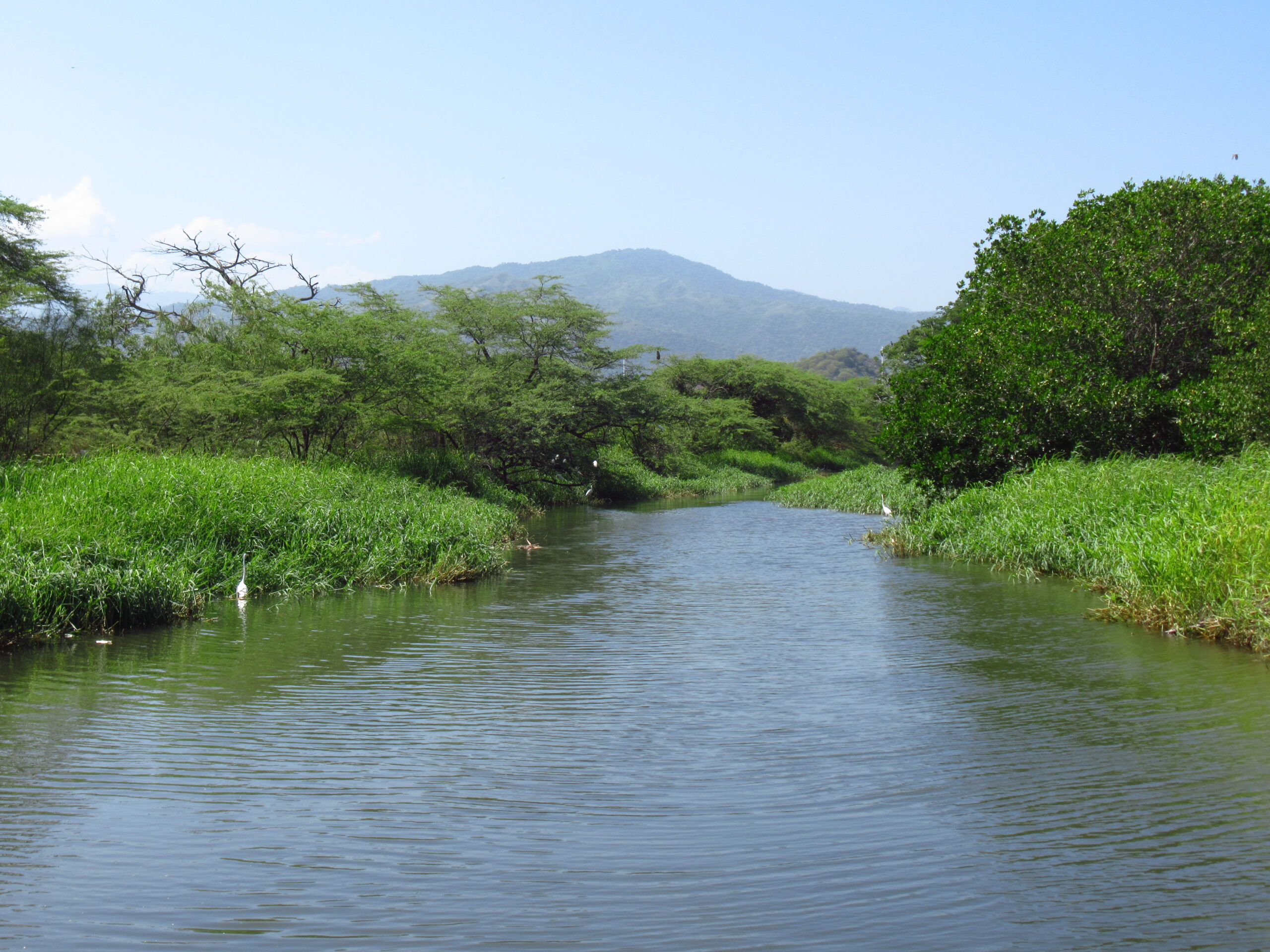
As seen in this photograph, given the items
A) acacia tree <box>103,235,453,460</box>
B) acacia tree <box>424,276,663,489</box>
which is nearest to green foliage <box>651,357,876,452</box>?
acacia tree <box>424,276,663,489</box>

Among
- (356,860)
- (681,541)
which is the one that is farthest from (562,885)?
(681,541)

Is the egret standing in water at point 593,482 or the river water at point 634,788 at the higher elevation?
the egret standing in water at point 593,482

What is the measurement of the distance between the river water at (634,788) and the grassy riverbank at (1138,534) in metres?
0.52

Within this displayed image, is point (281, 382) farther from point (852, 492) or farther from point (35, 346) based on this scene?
point (852, 492)

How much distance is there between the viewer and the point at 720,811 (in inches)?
213

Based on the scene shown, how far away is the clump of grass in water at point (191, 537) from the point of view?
390 inches

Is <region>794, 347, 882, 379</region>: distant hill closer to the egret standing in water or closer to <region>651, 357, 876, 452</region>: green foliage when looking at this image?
<region>651, 357, 876, 452</region>: green foliage

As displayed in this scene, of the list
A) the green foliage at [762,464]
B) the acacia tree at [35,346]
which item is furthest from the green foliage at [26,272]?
the green foliage at [762,464]

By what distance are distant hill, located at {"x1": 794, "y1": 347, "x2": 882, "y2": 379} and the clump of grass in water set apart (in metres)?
123

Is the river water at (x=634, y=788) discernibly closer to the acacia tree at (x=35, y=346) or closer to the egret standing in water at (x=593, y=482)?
the acacia tree at (x=35, y=346)

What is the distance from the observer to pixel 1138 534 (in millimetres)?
11977

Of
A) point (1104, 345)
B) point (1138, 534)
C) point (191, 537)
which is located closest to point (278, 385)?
point (191, 537)

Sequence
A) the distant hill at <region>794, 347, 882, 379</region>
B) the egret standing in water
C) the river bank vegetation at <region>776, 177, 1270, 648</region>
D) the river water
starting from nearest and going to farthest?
the river water
the river bank vegetation at <region>776, 177, 1270, 648</region>
the egret standing in water
the distant hill at <region>794, 347, 882, 379</region>

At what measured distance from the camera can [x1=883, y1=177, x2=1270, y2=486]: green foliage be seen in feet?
56.4
